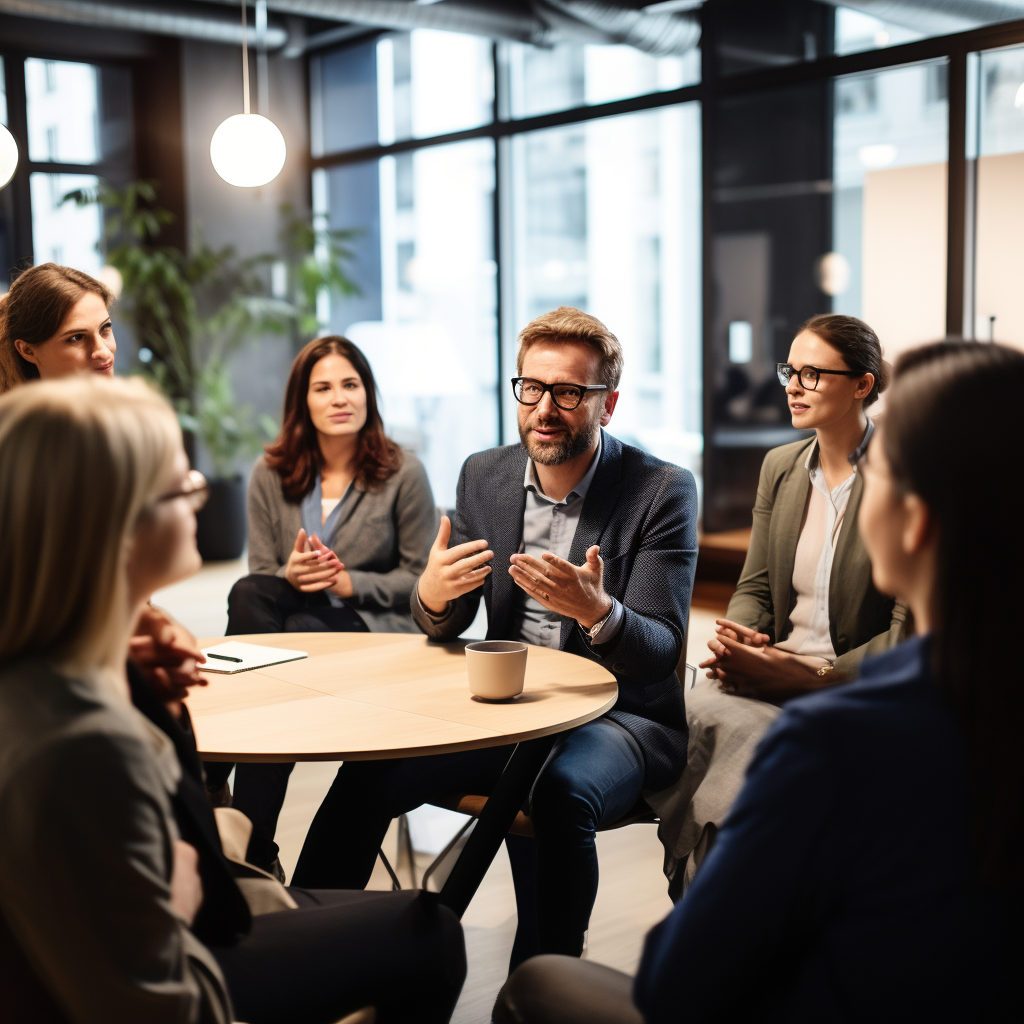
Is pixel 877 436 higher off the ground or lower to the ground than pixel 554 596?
higher

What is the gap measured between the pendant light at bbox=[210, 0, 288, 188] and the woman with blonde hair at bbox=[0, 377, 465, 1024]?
Answer: 306 cm

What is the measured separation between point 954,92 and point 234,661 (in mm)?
4344

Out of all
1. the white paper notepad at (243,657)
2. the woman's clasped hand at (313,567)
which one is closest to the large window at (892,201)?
the woman's clasped hand at (313,567)

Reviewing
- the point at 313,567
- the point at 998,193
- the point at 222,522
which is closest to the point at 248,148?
the point at 313,567

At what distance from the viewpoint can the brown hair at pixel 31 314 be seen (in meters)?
2.56

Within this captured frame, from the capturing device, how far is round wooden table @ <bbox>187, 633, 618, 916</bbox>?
1.60 meters

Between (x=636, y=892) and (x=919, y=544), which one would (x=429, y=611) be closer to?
(x=636, y=892)

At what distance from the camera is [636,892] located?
9.00ft

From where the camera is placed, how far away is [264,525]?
3312 millimetres

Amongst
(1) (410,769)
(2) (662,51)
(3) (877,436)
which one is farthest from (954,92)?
(3) (877,436)

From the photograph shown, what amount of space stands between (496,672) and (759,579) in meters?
1.05

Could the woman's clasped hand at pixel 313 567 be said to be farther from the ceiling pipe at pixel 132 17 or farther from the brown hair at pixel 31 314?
the ceiling pipe at pixel 132 17

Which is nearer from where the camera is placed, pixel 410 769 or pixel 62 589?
pixel 62 589

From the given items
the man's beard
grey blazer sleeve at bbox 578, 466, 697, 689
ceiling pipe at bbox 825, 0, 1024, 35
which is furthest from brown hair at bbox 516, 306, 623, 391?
ceiling pipe at bbox 825, 0, 1024, 35
